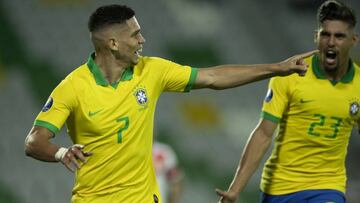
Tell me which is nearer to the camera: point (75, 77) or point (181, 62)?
point (75, 77)

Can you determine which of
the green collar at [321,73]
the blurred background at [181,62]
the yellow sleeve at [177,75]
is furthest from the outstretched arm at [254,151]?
the blurred background at [181,62]

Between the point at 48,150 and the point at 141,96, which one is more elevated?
the point at 141,96

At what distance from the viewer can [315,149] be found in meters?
5.78

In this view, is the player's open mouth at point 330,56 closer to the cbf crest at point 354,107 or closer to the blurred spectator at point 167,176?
the cbf crest at point 354,107

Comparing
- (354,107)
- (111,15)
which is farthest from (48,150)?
(354,107)

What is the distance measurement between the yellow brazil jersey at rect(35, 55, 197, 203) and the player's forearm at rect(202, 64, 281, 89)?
410 mm

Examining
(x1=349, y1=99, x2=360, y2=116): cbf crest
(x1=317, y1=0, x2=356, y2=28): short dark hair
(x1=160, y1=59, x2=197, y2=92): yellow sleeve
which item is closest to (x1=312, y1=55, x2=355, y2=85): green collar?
(x1=349, y1=99, x2=360, y2=116): cbf crest

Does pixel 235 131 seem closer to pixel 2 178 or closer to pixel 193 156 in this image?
pixel 193 156

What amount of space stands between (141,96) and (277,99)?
103 cm

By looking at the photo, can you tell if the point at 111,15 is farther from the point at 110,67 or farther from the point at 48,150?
the point at 48,150

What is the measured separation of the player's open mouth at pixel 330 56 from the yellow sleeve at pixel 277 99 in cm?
29

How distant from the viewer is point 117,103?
514 centimetres

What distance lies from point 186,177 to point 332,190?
5280 mm

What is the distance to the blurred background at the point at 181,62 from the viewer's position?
10.8 meters
